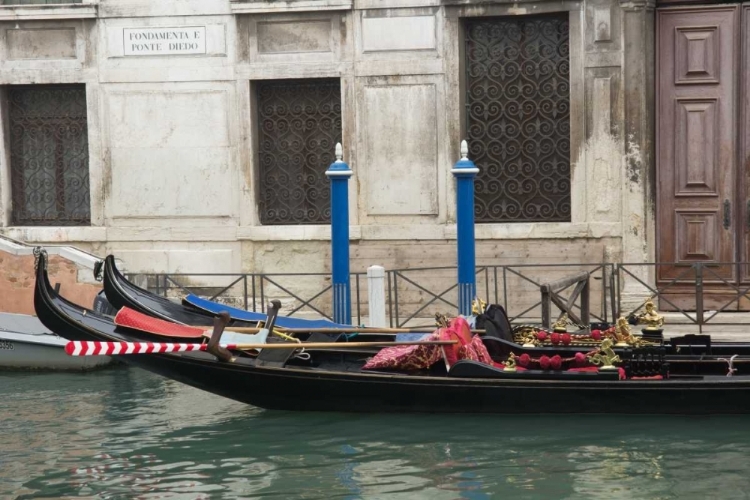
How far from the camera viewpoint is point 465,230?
1055 centimetres

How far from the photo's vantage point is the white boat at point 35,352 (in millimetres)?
11125

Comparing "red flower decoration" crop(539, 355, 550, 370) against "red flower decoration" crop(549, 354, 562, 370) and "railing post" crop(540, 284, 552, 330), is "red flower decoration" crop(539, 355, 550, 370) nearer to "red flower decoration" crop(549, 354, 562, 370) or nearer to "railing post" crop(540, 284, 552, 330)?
"red flower decoration" crop(549, 354, 562, 370)

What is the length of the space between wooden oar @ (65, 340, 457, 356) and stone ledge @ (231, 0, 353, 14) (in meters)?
4.05

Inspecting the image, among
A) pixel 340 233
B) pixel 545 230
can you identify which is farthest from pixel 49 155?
pixel 545 230

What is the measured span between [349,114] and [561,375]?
4.39 meters

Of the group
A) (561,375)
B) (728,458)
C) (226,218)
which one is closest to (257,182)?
(226,218)

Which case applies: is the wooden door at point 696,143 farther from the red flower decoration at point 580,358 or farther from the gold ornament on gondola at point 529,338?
the red flower decoration at point 580,358

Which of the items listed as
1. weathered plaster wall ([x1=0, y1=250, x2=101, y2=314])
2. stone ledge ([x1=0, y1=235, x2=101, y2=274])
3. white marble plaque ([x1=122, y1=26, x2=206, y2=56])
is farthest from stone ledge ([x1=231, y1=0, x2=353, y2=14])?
weathered plaster wall ([x1=0, y1=250, x2=101, y2=314])

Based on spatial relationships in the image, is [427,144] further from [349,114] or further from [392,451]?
[392,451]

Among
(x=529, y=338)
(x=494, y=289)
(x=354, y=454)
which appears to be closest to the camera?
(x=354, y=454)

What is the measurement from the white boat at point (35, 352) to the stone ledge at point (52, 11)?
288cm

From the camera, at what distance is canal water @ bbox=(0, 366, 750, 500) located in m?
7.34

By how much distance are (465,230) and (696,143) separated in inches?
97.1

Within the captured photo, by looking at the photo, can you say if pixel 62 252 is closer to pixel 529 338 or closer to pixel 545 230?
pixel 545 230
